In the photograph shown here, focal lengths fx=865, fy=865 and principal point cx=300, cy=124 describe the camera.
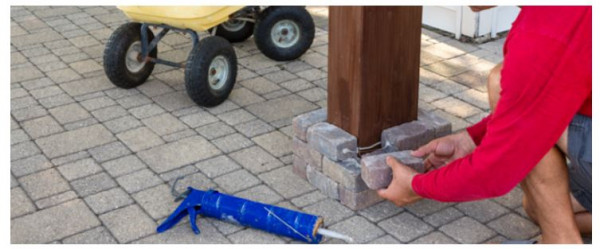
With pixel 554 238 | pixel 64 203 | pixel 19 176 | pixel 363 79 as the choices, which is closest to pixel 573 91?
pixel 554 238

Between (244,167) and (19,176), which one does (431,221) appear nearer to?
(244,167)

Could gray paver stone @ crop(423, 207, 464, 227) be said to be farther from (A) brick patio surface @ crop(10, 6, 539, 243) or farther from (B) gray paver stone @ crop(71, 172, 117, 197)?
(B) gray paver stone @ crop(71, 172, 117, 197)

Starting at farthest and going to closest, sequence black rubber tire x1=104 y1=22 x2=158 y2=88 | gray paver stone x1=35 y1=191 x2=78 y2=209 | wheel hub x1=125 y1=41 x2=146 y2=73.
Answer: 1. wheel hub x1=125 y1=41 x2=146 y2=73
2. black rubber tire x1=104 y1=22 x2=158 y2=88
3. gray paver stone x1=35 y1=191 x2=78 y2=209

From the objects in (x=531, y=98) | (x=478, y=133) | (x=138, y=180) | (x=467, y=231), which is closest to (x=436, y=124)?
(x=478, y=133)

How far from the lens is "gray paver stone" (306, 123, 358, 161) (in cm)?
359

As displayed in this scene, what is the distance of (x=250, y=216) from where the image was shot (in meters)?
3.43

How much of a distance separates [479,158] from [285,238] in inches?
36.8

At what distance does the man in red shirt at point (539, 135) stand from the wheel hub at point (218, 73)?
159 cm

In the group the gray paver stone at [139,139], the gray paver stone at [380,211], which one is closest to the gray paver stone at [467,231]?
the gray paver stone at [380,211]

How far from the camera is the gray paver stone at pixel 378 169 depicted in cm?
342

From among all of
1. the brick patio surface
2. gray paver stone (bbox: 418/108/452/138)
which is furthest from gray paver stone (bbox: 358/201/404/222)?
gray paver stone (bbox: 418/108/452/138)

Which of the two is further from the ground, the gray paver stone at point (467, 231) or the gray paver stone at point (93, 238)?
the gray paver stone at point (467, 231)

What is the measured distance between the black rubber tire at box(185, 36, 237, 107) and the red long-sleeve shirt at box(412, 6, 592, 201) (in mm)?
1941

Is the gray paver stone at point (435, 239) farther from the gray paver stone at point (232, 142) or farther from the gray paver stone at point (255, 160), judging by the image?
the gray paver stone at point (232, 142)
